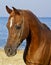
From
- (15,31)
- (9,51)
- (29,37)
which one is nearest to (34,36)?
(29,37)

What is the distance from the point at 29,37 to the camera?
484 cm

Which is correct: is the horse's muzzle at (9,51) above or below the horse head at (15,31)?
below

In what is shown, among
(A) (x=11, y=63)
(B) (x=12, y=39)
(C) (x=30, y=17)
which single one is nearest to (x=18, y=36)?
(B) (x=12, y=39)

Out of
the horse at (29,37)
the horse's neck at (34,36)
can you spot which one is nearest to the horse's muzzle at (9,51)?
the horse at (29,37)

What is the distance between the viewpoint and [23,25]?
15.3 ft

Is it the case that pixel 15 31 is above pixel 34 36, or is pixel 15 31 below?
above

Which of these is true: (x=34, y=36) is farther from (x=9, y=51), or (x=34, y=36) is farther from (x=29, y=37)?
(x=9, y=51)

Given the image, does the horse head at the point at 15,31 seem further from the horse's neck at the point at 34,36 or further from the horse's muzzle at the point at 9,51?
the horse's neck at the point at 34,36

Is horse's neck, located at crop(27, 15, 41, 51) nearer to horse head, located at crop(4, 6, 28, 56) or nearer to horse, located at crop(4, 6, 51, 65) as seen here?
horse, located at crop(4, 6, 51, 65)

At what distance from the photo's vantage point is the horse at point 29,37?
461 centimetres

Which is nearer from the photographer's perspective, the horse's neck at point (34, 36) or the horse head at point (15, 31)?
the horse head at point (15, 31)

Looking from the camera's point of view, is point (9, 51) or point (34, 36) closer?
point (9, 51)

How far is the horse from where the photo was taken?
15.1 feet

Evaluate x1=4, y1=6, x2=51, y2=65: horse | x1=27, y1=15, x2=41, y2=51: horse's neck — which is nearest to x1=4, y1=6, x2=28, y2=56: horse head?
Answer: x1=4, y1=6, x2=51, y2=65: horse
